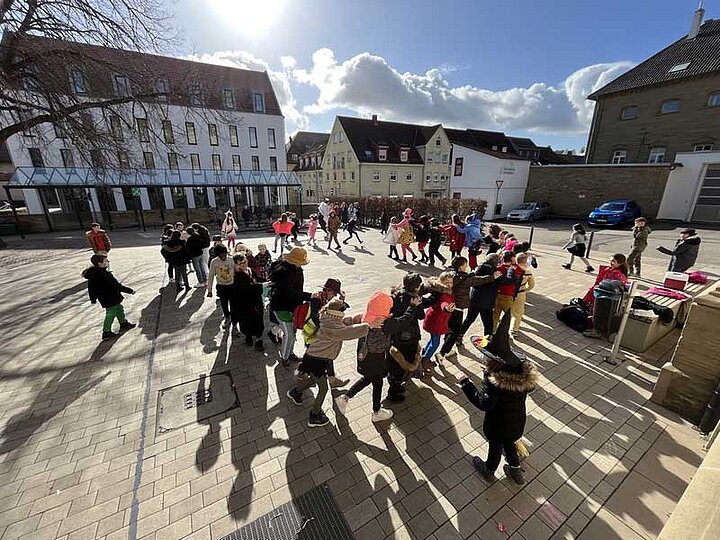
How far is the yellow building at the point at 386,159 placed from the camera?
35.0 metres

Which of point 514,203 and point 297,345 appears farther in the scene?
point 514,203

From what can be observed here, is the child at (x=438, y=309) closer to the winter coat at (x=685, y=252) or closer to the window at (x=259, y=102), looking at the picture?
the winter coat at (x=685, y=252)

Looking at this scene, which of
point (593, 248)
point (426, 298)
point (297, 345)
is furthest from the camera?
point (593, 248)

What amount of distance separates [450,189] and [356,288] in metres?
28.2

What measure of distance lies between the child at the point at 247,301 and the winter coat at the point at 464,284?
3232mm

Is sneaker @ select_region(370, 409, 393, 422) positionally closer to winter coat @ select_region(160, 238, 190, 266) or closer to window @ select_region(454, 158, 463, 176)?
winter coat @ select_region(160, 238, 190, 266)

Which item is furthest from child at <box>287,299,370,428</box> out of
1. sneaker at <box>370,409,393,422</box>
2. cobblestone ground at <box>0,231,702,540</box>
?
sneaker at <box>370,409,393,422</box>

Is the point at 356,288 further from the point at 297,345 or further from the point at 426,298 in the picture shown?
the point at 426,298

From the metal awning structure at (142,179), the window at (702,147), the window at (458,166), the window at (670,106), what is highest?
the window at (670,106)

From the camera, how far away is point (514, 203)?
96.8ft

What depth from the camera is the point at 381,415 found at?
3.70 metres

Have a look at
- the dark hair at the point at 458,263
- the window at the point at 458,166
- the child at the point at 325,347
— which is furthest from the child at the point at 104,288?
the window at the point at 458,166

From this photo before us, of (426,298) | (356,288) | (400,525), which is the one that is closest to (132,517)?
(400,525)

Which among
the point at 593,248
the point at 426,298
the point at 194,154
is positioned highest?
the point at 194,154
